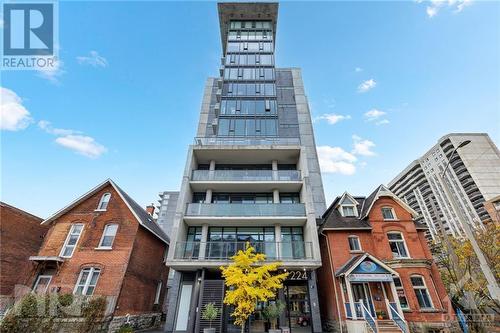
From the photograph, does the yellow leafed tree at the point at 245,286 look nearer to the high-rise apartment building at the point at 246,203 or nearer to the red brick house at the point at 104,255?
the high-rise apartment building at the point at 246,203

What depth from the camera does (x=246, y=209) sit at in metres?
16.5

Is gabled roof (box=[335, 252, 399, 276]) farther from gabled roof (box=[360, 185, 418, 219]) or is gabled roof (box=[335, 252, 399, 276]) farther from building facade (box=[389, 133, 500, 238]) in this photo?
building facade (box=[389, 133, 500, 238])

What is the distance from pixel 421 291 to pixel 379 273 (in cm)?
319

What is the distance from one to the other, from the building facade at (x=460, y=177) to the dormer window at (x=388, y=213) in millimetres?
50158

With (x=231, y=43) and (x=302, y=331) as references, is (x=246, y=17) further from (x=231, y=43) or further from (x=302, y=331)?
(x=302, y=331)

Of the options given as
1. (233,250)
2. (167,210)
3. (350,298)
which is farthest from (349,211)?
(167,210)

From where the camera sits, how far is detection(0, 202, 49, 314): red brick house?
14305 mm

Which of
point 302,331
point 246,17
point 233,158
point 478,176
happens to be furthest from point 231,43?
point 478,176

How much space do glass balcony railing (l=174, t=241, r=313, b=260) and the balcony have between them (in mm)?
1800

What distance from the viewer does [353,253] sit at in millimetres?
15656

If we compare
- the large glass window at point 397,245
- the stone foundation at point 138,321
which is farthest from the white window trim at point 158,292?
the large glass window at point 397,245

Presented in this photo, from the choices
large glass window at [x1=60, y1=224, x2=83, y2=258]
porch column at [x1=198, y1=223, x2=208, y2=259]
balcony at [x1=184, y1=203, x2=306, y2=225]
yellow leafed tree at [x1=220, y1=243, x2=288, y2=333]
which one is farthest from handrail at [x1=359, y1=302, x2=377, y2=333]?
large glass window at [x1=60, y1=224, x2=83, y2=258]

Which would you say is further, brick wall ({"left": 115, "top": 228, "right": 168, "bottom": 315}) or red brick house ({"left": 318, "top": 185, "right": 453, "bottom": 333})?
brick wall ({"left": 115, "top": 228, "right": 168, "bottom": 315})

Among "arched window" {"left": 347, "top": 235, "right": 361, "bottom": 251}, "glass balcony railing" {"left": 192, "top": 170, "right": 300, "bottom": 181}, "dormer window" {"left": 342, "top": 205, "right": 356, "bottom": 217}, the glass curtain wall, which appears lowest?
"arched window" {"left": 347, "top": 235, "right": 361, "bottom": 251}
